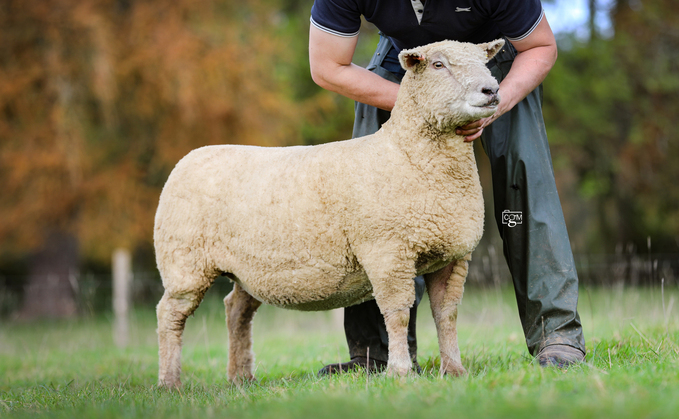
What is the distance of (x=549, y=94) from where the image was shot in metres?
15.2

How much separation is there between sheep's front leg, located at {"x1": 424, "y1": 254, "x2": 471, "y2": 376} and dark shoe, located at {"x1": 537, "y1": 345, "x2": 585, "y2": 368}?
392 mm

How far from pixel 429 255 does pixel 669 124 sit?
13.1m

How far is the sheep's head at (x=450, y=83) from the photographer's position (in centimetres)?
268

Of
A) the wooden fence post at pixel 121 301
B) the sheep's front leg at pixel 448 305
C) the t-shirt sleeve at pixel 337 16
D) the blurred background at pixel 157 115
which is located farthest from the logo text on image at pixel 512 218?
the wooden fence post at pixel 121 301

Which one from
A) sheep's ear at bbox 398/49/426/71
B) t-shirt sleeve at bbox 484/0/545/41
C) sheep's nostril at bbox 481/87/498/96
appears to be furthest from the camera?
t-shirt sleeve at bbox 484/0/545/41

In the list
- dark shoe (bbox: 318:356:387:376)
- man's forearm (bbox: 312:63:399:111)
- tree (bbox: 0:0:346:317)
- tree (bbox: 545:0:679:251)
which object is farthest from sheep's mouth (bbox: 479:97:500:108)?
tree (bbox: 545:0:679:251)

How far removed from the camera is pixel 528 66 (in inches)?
125

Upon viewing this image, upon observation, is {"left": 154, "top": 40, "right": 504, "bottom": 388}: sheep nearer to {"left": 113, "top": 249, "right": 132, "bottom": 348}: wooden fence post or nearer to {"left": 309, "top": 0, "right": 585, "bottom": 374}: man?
{"left": 309, "top": 0, "right": 585, "bottom": 374}: man

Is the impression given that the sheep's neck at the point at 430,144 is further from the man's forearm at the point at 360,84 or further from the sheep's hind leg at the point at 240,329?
the sheep's hind leg at the point at 240,329

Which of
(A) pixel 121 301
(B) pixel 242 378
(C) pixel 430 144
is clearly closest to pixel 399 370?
(C) pixel 430 144

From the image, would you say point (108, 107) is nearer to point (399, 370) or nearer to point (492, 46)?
point (492, 46)

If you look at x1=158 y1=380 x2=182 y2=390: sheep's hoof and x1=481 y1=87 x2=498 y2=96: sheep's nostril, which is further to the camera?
x1=158 y1=380 x2=182 y2=390: sheep's hoof

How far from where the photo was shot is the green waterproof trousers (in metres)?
3.15

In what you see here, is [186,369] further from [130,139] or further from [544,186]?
[130,139]
